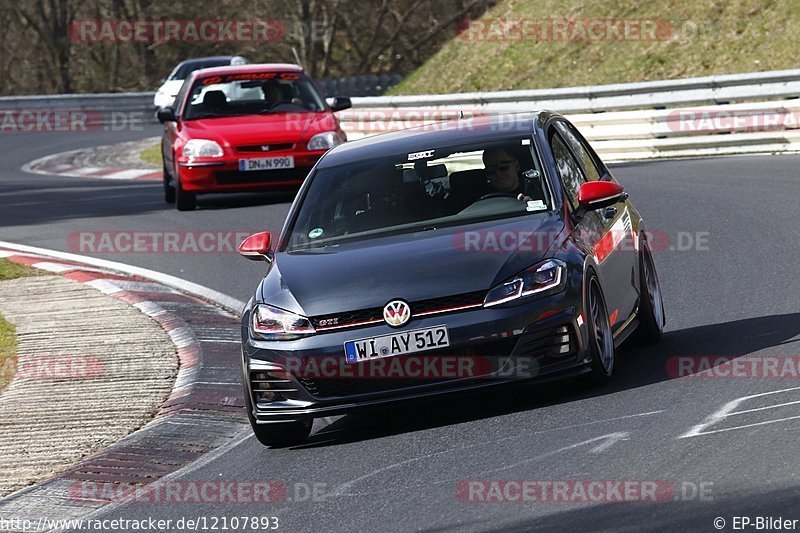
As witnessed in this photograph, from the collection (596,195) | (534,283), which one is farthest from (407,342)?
(596,195)

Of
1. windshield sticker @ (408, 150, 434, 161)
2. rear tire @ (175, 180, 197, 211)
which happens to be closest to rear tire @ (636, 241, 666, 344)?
windshield sticker @ (408, 150, 434, 161)

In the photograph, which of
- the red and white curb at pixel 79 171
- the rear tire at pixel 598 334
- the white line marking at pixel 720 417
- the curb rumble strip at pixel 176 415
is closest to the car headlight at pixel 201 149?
the curb rumble strip at pixel 176 415

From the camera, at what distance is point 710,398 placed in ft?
23.4

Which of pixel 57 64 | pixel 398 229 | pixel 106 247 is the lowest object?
pixel 57 64

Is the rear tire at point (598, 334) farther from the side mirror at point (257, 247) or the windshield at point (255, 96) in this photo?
the windshield at point (255, 96)

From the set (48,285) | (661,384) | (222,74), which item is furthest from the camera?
(222,74)

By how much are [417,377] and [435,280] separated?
0.46 metres

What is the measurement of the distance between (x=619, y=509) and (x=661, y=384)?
2309 mm

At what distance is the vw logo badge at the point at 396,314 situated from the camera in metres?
7.02

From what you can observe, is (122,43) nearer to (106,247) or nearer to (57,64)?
(57,64)

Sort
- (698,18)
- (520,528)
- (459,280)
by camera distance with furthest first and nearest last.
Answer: (698,18) < (459,280) < (520,528)

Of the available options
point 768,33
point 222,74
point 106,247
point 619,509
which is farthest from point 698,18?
point 619,509

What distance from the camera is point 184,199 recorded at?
60.5 feet

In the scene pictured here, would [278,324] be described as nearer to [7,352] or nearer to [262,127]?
[7,352]
